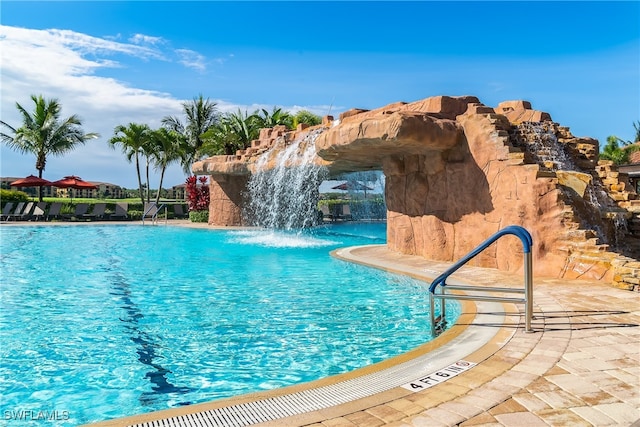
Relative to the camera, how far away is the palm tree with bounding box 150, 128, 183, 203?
1284 inches

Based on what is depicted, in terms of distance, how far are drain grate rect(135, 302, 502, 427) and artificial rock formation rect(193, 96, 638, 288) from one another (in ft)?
15.3

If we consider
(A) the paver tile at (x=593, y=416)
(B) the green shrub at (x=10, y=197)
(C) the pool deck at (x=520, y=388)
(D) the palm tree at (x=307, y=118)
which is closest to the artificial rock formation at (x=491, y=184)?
(C) the pool deck at (x=520, y=388)

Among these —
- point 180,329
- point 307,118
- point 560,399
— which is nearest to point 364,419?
point 560,399

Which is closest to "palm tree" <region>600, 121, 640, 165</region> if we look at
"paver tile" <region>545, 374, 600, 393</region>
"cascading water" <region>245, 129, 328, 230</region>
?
"cascading water" <region>245, 129, 328, 230</region>

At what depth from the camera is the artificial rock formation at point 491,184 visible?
8359 millimetres

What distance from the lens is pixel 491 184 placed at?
9.61 meters

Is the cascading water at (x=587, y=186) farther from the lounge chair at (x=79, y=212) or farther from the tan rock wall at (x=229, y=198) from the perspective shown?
the lounge chair at (x=79, y=212)

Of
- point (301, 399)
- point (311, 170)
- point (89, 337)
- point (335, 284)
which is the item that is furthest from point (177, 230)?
point (301, 399)

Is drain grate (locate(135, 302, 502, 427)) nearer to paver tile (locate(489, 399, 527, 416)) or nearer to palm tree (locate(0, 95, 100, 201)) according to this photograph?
paver tile (locate(489, 399, 527, 416))

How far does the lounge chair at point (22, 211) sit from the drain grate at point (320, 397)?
30.0 metres

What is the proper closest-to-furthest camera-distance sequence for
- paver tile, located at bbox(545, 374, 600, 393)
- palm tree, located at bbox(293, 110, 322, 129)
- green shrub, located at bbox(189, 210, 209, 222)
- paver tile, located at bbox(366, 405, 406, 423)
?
1. paver tile, located at bbox(366, 405, 406, 423)
2. paver tile, located at bbox(545, 374, 600, 393)
3. green shrub, located at bbox(189, 210, 209, 222)
4. palm tree, located at bbox(293, 110, 322, 129)

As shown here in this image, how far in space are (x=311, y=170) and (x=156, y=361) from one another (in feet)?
48.6

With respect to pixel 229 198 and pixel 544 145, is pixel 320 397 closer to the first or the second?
pixel 544 145

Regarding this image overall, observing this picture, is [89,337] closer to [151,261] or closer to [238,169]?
[151,261]
